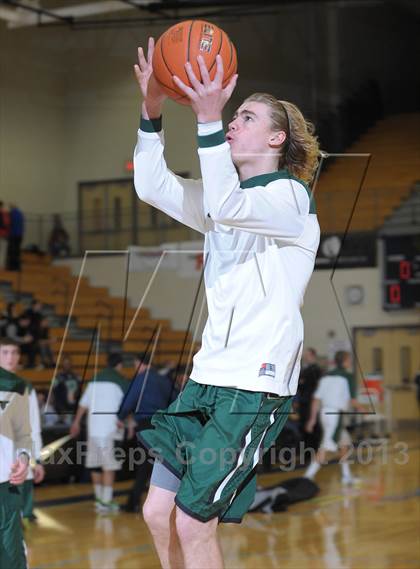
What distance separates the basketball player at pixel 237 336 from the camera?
9.64 ft

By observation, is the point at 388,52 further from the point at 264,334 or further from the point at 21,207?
the point at 264,334

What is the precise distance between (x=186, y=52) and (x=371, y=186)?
12.9 metres

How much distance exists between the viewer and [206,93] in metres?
2.76

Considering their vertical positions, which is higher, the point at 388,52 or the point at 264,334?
the point at 388,52

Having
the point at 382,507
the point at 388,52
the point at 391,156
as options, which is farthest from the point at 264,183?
the point at 388,52

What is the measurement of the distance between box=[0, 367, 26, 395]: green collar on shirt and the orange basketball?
2652 mm

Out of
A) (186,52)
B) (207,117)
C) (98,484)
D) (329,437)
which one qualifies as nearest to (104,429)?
(98,484)

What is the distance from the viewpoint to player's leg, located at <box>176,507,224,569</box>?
9.53 ft

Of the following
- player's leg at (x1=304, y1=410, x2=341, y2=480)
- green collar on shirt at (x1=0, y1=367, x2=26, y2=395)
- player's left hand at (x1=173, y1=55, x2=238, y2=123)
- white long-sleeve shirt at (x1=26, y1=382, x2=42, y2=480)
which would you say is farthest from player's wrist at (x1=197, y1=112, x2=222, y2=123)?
player's leg at (x1=304, y1=410, x2=341, y2=480)

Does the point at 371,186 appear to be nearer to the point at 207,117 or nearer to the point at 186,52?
the point at 186,52

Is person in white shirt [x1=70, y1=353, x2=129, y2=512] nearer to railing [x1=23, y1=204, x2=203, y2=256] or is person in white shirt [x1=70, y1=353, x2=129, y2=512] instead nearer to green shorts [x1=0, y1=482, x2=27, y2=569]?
green shorts [x1=0, y1=482, x2=27, y2=569]

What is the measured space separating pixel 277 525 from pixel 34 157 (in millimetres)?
11924

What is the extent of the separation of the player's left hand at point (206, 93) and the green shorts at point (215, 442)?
84 cm

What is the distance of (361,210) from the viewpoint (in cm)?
1489
